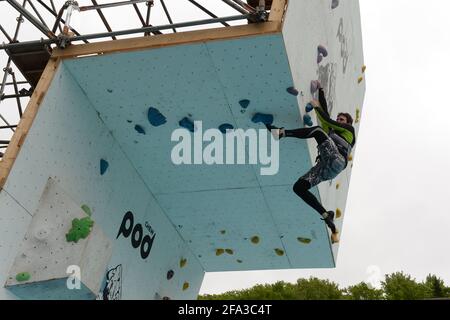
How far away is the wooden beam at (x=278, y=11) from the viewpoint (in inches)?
303

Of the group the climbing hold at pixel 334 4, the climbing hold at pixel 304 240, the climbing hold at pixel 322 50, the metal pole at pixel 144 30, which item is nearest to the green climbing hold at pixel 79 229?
the metal pole at pixel 144 30

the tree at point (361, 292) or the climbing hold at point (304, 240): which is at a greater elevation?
the tree at point (361, 292)

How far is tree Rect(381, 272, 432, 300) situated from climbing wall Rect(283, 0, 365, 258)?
23.4m

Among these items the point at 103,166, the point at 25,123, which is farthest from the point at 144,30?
the point at 103,166

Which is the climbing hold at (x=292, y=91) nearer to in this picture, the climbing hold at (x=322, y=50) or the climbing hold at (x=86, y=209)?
the climbing hold at (x=322, y=50)

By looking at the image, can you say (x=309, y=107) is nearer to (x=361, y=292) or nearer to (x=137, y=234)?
(x=137, y=234)

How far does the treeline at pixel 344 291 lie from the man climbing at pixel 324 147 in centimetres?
2740

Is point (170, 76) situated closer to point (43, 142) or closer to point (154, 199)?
point (43, 142)

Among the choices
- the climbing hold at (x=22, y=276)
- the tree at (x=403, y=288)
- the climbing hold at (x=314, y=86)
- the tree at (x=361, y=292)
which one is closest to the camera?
the climbing hold at (x=22, y=276)

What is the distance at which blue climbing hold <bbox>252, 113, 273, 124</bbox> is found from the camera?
8633 mm

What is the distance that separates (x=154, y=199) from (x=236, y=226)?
1.51m

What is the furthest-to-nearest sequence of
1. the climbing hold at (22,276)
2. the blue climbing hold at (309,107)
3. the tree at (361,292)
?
the tree at (361,292), the blue climbing hold at (309,107), the climbing hold at (22,276)

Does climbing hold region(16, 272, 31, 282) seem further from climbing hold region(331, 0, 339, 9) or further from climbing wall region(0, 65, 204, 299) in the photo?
climbing hold region(331, 0, 339, 9)
